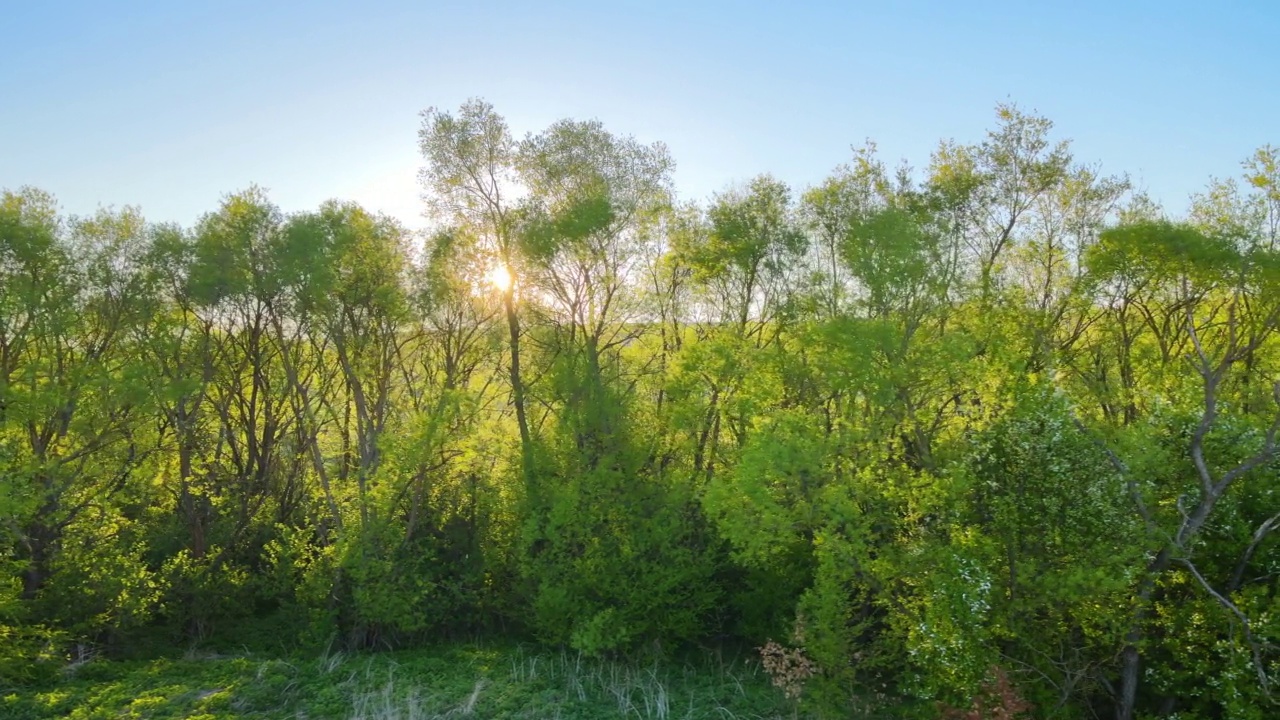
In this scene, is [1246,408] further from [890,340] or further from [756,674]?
[756,674]

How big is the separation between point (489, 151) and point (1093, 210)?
61.7 ft

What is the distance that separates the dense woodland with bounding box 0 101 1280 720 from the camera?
16438mm

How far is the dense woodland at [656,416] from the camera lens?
647 inches

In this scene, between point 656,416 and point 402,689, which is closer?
point 402,689

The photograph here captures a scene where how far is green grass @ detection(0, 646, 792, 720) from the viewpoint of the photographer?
59.3 feet

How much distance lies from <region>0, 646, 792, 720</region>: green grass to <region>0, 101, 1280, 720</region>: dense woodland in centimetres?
110

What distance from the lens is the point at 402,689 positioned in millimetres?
19594

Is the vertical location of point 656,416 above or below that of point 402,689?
above

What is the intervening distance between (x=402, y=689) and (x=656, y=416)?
1076 cm

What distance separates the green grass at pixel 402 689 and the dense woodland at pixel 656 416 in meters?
1.10

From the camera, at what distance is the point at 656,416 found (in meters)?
25.9

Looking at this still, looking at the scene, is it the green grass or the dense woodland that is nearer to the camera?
the dense woodland

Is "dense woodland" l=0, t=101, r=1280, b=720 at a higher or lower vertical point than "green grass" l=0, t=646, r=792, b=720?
higher

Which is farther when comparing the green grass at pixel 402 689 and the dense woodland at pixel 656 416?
the green grass at pixel 402 689
